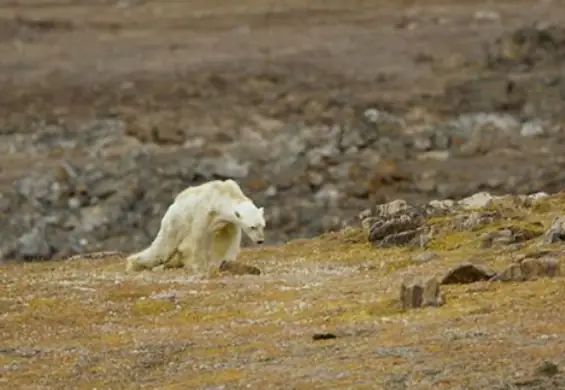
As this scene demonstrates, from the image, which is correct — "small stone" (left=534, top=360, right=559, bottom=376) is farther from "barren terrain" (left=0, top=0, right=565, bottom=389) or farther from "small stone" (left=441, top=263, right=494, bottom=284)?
"small stone" (left=441, top=263, right=494, bottom=284)

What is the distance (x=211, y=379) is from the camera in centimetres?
1432

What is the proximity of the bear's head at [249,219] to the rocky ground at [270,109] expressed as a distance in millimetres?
14489

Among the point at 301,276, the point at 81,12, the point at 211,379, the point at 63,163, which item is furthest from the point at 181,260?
the point at 81,12

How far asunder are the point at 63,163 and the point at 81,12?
20.1 m

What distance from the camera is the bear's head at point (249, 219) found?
21.3 metres

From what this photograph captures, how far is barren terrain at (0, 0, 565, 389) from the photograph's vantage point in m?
15.1

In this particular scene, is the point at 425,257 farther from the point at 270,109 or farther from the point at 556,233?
the point at 270,109

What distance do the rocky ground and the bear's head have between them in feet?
47.5

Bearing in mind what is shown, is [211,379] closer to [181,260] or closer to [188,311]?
[188,311]

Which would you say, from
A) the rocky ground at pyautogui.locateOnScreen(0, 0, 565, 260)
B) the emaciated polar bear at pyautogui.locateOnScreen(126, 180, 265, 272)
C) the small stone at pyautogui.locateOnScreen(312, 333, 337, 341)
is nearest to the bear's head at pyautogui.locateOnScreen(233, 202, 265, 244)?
the emaciated polar bear at pyautogui.locateOnScreen(126, 180, 265, 272)

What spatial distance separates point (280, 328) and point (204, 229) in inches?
202

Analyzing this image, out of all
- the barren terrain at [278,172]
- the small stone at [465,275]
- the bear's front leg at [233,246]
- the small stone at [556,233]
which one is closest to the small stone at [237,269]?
the barren terrain at [278,172]

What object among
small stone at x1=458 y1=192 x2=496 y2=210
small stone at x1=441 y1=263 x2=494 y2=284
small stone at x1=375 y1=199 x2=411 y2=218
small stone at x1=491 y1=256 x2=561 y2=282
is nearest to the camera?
small stone at x1=491 y1=256 x2=561 y2=282

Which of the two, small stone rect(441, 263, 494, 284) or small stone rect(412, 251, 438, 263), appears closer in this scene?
small stone rect(441, 263, 494, 284)
